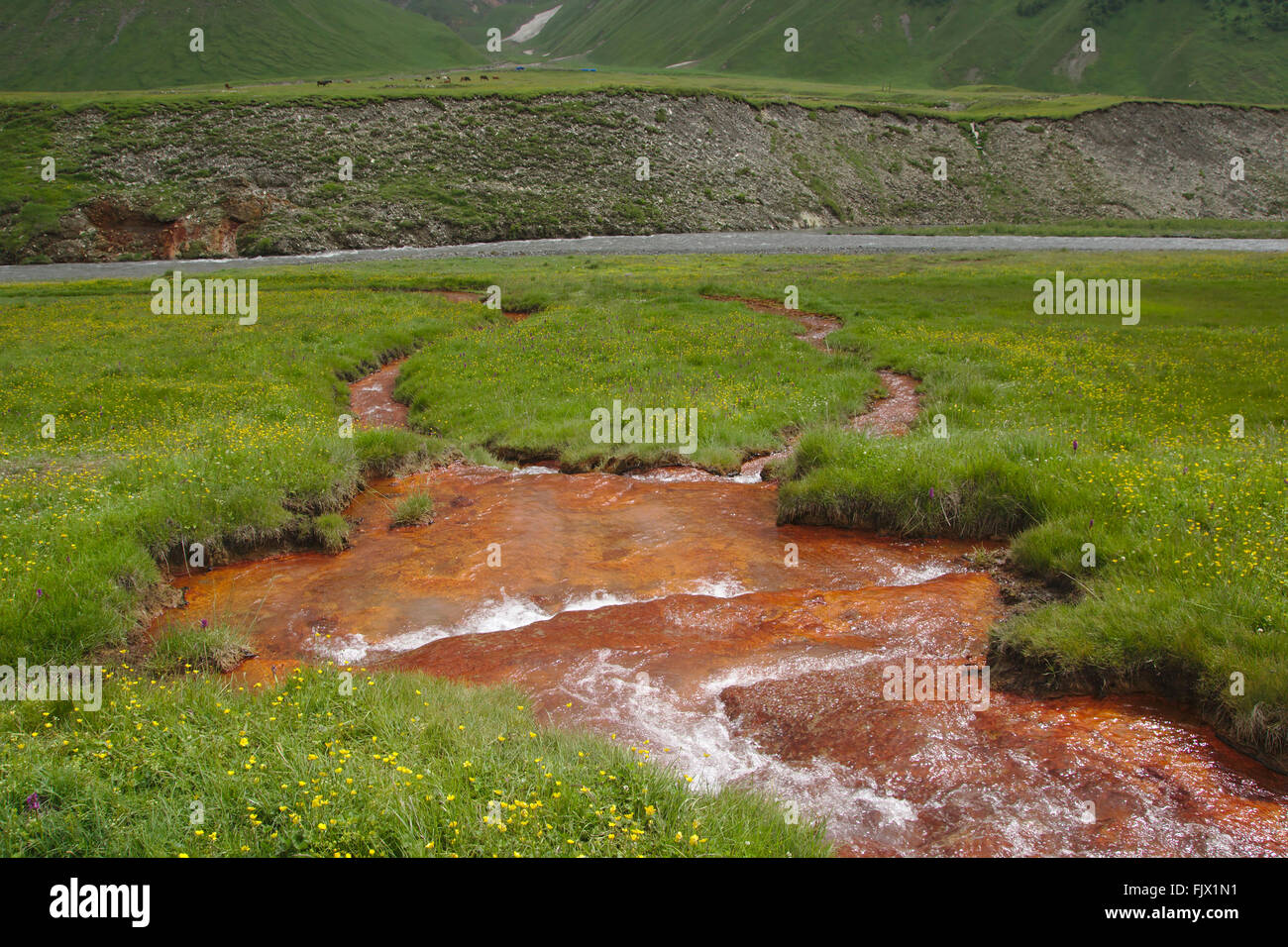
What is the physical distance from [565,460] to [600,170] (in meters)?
78.9

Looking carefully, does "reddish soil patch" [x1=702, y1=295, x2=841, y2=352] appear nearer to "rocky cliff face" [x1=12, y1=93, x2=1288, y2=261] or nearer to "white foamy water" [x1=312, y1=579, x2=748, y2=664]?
"white foamy water" [x1=312, y1=579, x2=748, y2=664]

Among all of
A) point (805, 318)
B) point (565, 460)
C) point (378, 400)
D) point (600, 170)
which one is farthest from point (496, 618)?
point (600, 170)

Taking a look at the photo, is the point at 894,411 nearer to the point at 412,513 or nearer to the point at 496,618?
the point at 412,513

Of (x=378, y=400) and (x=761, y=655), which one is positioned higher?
(x=378, y=400)

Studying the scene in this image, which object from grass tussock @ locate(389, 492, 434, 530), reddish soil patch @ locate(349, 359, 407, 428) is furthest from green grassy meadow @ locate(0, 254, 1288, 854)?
grass tussock @ locate(389, 492, 434, 530)

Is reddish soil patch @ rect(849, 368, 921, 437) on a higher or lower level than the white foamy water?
higher

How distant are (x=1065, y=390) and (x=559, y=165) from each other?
259 ft

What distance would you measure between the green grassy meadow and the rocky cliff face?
44.2 meters

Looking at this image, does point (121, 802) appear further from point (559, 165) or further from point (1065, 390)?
point (559, 165)

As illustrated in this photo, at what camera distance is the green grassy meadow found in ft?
20.4

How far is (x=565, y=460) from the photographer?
1791cm

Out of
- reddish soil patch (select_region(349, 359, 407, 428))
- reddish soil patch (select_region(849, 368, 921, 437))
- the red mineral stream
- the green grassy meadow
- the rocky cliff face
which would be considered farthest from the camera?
the rocky cliff face
